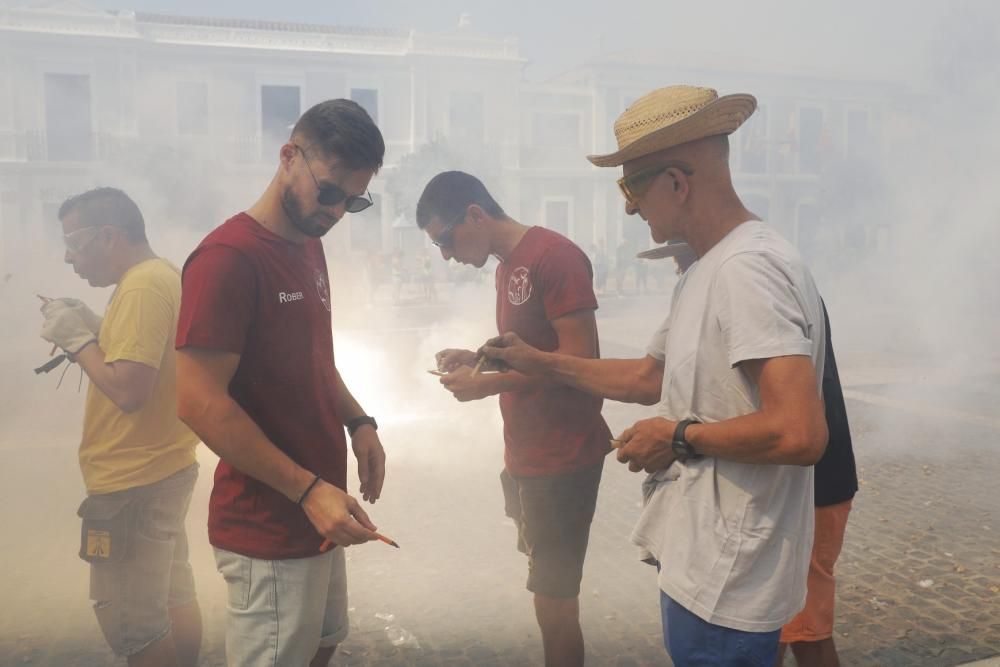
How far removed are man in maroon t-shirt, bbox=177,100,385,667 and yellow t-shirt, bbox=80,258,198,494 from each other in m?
0.77

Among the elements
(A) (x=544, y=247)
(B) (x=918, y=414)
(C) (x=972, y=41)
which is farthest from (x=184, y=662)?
(C) (x=972, y=41)

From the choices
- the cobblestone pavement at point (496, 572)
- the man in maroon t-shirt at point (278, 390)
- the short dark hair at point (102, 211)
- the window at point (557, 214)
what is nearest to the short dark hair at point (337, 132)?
the man in maroon t-shirt at point (278, 390)

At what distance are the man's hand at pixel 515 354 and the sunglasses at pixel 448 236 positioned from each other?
0.66m

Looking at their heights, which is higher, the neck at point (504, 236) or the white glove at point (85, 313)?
the neck at point (504, 236)

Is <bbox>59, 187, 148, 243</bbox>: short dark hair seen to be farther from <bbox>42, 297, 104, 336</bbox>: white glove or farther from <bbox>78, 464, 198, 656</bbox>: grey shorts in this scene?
<bbox>78, 464, 198, 656</bbox>: grey shorts

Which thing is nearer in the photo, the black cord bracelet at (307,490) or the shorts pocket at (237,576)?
the black cord bracelet at (307,490)

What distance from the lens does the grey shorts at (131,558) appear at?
2.48 metres

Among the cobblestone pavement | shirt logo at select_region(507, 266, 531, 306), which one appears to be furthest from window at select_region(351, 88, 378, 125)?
shirt logo at select_region(507, 266, 531, 306)

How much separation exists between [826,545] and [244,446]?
67.6 inches

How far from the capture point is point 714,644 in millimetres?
1709

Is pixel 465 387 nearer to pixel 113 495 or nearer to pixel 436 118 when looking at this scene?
pixel 113 495

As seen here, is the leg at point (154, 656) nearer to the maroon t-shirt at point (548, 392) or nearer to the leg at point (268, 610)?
the leg at point (268, 610)

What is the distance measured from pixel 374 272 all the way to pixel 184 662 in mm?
16652

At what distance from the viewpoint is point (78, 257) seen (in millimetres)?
2797
